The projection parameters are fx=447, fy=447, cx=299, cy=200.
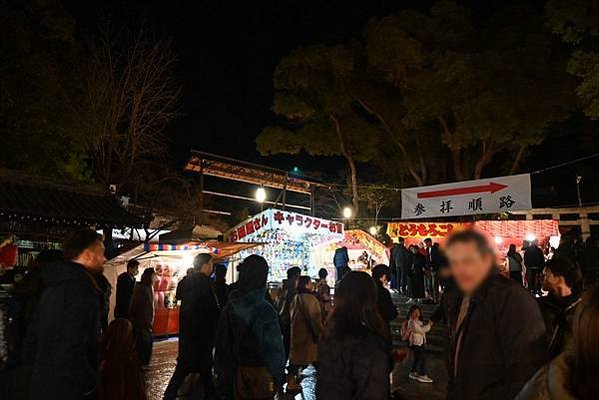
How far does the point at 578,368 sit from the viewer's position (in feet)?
4.61

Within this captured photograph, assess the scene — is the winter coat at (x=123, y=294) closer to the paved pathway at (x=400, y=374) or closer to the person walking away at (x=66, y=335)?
the paved pathway at (x=400, y=374)

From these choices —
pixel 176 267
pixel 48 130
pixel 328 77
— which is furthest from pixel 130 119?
pixel 328 77

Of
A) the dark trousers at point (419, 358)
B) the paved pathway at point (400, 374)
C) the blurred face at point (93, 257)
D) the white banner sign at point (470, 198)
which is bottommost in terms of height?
the paved pathway at point (400, 374)

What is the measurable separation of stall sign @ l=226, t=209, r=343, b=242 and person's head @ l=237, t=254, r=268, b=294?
10.5m

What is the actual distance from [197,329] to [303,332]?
225 centimetres

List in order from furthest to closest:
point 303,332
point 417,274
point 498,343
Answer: point 417,274, point 303,332, point 498,343

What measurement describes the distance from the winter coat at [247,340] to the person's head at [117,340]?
831mm

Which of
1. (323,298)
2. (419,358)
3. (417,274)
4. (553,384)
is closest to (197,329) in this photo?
(323,298)

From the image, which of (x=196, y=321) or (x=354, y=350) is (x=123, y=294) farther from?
(x=354, y=350)

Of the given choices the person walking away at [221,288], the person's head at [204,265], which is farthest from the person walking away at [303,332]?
the person's head at [204,265]

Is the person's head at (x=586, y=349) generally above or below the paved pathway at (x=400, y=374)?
above

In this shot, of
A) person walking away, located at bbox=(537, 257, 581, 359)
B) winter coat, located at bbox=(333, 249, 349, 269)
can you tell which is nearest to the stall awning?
winter coat, located at bbox=(333, 249, 349, 269)

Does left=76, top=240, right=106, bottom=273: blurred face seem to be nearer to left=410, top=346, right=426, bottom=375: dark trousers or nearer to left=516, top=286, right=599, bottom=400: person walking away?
left=516, top=286, right=599, bottom=400: person walking away

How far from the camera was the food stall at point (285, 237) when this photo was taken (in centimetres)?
1478
